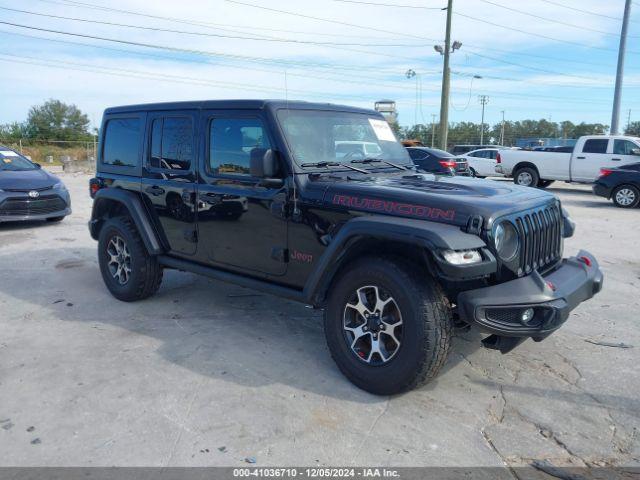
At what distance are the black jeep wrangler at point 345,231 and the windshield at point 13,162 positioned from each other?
5875mm

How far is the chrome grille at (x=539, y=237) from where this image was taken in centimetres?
352

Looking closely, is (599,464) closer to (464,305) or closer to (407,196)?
(464,305)

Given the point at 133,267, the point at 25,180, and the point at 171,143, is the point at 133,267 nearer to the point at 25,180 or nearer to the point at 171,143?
the point at 171,143

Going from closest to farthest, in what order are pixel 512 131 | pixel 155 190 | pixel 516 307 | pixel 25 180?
pixel 516 307, pixel 155 190, pixel 25 180, pixel 512 131

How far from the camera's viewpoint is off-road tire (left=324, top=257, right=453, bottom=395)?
129 inches

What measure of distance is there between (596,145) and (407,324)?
16.1 meters

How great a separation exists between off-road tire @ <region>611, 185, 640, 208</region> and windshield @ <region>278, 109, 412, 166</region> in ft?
36.0

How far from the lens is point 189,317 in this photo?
5105mm

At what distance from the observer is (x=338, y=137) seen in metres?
4.46

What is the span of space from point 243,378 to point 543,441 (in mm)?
1980

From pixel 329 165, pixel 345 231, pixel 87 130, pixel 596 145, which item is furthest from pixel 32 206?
pixel 87 130

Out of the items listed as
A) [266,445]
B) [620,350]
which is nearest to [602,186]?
[620,350]

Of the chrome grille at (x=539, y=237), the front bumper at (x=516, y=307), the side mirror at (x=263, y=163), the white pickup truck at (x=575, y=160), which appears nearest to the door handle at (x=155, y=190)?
the side mirror at (x=263, y=163)

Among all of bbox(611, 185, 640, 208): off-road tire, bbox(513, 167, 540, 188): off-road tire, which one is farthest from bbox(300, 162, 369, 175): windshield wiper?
bbox(513, 167, 540, 188): off-road tire
